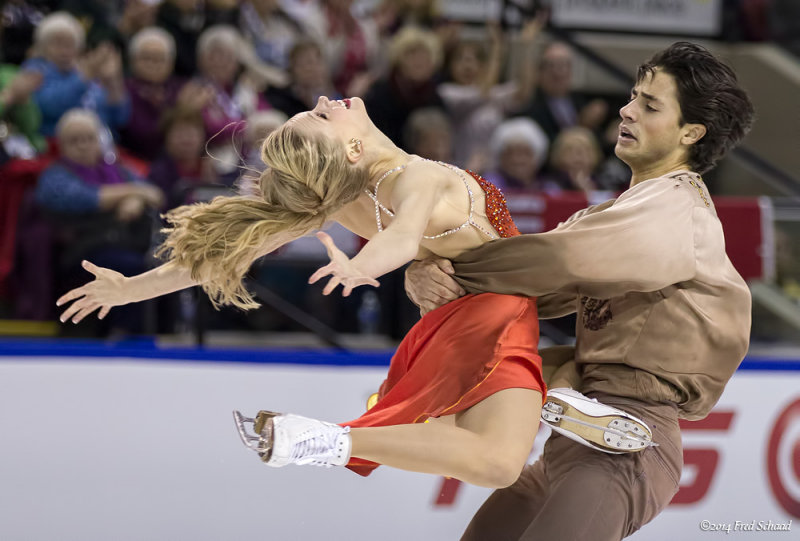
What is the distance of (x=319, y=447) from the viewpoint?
236 centimetres

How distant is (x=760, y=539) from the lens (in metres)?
4.32

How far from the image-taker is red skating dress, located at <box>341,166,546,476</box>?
8.63 feet

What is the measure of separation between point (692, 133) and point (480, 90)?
3.30 m

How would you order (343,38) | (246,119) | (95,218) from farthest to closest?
(343,38), (246,119), (95,218)

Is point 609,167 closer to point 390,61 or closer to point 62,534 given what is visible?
point 390,61

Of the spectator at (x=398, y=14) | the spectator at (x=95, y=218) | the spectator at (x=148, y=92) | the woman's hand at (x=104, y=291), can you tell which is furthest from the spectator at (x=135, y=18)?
the woman's hand at (x=104, y=291)

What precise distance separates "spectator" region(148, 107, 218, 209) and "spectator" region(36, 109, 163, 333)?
0.26 m

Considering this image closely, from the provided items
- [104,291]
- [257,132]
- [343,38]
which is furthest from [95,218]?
[343,38]

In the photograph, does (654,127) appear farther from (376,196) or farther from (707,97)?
(376,196)

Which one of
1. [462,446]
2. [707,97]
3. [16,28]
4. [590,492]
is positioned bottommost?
[590,492]

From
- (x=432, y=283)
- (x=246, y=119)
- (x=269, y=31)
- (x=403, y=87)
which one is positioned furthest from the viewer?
(x=269, y=31)

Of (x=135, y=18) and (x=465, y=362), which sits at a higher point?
(x=135, y=18)

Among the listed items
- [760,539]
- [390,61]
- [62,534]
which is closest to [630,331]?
[760,539]

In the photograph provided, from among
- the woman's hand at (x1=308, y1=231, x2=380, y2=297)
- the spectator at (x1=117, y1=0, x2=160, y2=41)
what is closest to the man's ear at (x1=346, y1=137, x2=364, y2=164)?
the woman's hand at (x1=308, y1=231, x2=380, y2=297)
